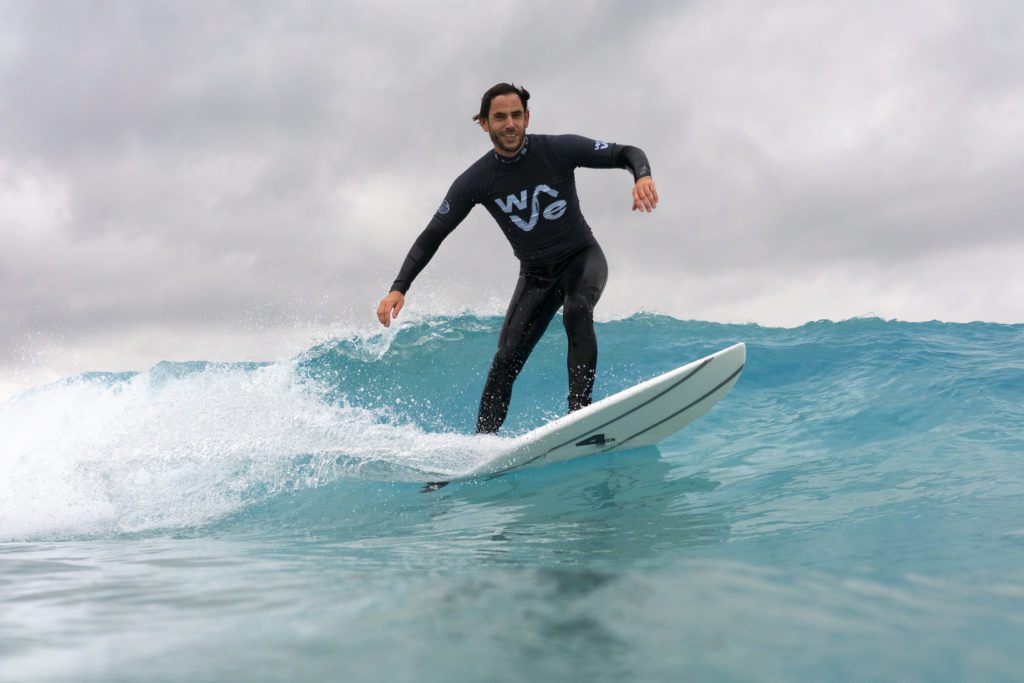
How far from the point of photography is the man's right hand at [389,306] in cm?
542

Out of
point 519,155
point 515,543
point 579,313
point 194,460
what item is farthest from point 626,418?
point 194,460

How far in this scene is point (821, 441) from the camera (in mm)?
6203

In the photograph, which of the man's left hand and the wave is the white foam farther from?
the man's left hand

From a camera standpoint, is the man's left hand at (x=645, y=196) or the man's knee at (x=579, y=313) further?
the man's knee at (x=579, y=313)

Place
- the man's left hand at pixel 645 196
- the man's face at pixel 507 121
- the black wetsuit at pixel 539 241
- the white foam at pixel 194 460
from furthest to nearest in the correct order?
1. the black wetsuit at pixel 539 241
2. the man's face at pixel 507 121
3. the white foam at pixel 194 460
4. the man's left hand at pixel 645 196

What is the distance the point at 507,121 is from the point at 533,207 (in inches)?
25.4

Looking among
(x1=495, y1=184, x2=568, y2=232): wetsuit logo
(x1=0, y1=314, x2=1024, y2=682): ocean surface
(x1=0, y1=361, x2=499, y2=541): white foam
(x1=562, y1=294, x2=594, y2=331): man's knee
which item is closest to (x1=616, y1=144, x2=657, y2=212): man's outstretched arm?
(x1=495, y1=184, x2=568, y2=232): wetsuit logo

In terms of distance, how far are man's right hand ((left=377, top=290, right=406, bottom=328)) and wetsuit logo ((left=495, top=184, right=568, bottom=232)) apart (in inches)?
40.0

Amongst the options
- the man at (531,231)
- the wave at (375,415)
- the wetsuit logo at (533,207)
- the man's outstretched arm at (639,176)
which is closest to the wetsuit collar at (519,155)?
the man at (531,231)

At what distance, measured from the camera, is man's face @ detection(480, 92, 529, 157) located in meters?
5.29

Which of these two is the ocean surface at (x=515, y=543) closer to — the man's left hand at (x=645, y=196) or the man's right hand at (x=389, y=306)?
the man's right hand at (x=389, y=306)

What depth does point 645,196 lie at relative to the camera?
4.76 meters

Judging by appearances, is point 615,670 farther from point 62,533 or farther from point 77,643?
point 62,533

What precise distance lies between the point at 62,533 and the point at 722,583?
4108 mm
